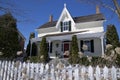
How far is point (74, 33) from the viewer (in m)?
22.6

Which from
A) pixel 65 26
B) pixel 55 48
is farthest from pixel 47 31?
pixel 55 48

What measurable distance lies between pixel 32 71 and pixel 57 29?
2037 cm

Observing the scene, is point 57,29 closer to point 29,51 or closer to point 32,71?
point 29,51

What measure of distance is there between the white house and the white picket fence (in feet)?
48.0

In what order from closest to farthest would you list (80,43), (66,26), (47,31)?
(80,43) → (66,26) → (47,31)

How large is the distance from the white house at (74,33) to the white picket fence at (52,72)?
48.0ft

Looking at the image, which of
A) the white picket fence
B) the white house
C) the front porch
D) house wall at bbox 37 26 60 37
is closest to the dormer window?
the white house

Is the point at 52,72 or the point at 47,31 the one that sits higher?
the point at 47,31

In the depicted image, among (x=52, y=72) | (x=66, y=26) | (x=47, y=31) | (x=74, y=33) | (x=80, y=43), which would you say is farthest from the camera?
(x=47, y=31)

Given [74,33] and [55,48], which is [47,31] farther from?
[74,33]

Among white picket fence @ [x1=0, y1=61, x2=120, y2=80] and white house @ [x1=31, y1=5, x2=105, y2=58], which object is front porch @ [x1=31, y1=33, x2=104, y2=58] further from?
white picket fence @ [x1=0, y1=61, x2=120, y2=80]

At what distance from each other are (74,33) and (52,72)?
1784 cm

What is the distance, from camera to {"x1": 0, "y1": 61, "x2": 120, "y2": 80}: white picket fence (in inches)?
160

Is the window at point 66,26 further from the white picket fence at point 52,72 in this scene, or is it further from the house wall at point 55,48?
the white picket fence at point 52,72
